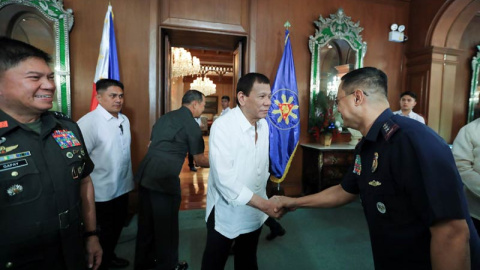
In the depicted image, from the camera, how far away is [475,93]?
4508mm

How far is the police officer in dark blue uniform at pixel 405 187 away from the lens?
790 mm

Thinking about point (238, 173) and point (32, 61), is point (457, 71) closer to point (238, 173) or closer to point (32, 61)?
point (238, 173)

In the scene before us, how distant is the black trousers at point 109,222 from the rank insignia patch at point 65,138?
3.62ft

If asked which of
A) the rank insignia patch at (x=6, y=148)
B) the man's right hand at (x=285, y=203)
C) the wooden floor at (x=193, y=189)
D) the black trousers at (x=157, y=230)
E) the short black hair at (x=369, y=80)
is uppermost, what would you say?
the short black hair at (x=369, y=80)

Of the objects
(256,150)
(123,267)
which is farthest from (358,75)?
(123,267)

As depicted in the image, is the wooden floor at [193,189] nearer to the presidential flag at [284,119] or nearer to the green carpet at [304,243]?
the green carpet at [304,243]

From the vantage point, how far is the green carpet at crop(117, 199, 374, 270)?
7.66 feet

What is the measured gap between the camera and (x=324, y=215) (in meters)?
3.41

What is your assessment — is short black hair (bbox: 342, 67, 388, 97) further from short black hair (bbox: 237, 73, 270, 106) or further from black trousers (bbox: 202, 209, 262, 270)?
black trousers (bbox: 202, 209, 262, 270)

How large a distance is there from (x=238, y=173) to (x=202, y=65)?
9045mm

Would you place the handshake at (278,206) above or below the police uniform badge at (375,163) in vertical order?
below

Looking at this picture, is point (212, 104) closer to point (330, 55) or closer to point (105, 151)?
point (330, 55)

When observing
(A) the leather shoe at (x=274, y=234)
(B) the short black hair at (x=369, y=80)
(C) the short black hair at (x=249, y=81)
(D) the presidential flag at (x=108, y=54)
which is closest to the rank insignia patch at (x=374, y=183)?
(B) the short black hair at (x=369, y=80)

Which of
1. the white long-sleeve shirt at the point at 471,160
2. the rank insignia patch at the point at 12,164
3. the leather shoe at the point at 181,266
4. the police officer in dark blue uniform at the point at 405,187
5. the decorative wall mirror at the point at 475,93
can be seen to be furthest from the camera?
the decorative wall mirror at the point at 475,93
